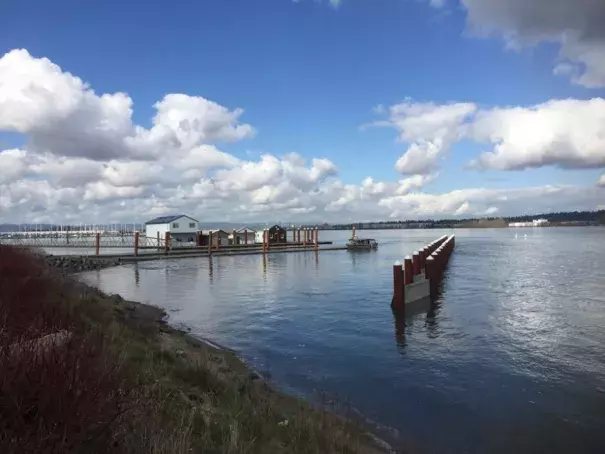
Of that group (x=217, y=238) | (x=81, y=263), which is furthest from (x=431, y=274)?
(x=217, y=238)

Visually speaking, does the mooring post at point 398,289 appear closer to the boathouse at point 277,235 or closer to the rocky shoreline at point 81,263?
the rocky shoreline at point 81,263

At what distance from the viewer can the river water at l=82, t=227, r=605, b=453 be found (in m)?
7.61

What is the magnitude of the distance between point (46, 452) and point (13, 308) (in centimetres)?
359

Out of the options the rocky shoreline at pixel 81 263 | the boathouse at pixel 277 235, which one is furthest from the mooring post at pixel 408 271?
the boathouse at pixel 277 235

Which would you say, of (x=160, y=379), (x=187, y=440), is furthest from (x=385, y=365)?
(x=187, y=440)

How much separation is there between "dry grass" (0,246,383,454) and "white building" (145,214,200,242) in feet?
183

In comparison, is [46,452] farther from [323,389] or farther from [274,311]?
[274,311]

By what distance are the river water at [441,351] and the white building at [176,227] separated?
4005 centimetres

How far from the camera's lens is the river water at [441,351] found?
7.61m

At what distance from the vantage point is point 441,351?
11930 millimetres

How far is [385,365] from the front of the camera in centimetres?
1088

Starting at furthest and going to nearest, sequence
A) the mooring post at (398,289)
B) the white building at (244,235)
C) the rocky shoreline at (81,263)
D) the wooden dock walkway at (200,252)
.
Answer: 1. the white building at (244,235)
2. the wooden dock walkway at (200,252)
3. the rocky shoreline at (81,263)
4. the mooring post at (398,289)

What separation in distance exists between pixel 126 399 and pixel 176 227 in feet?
210

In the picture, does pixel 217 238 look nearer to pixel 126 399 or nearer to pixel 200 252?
pixel 200 252
